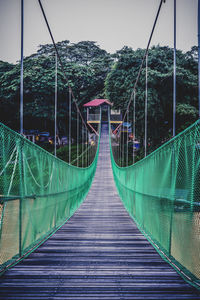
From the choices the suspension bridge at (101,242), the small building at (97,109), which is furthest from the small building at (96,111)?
the suspension bridge at (101,242)

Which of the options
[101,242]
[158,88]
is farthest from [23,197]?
[158,88]

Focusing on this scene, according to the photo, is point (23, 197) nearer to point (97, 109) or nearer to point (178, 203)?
point (178, 203)

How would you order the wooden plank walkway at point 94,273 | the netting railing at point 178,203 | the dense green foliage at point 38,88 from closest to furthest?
the wooden plank walkway at point 94,273, the netting railing at point 178,203, the dense green foliage at point 38,88

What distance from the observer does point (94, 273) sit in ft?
7.57

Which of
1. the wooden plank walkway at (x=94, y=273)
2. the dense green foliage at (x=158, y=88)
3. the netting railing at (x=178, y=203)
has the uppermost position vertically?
the dense green foliage at (x=158, y=88)

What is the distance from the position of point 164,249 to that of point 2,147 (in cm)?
155

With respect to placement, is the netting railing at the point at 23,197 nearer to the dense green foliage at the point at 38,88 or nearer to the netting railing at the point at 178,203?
the netting railing at the point at 178,203

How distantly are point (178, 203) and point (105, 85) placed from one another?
15087 mm

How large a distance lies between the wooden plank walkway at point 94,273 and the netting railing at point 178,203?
10cm

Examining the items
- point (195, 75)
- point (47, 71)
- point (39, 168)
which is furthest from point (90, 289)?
→ point (47, 71)

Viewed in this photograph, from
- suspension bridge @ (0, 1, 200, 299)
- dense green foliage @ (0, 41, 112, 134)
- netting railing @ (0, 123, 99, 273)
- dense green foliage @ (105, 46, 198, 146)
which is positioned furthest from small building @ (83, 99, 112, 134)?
suspension bridge @ (0, 1, 200, 299)

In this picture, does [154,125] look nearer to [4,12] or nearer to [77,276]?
[4,12]

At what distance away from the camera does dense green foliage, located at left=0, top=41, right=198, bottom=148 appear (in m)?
14.1

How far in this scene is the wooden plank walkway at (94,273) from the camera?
1952mm
